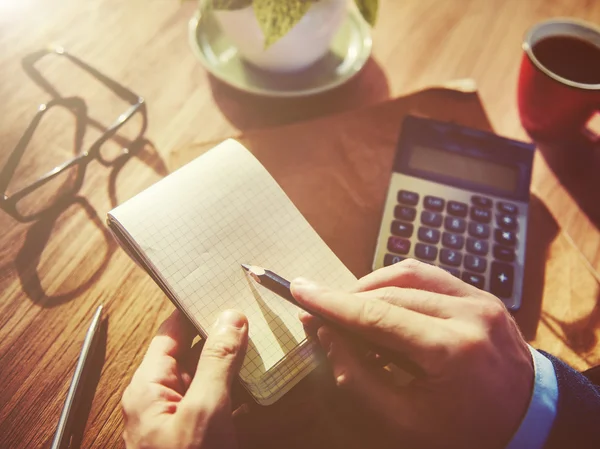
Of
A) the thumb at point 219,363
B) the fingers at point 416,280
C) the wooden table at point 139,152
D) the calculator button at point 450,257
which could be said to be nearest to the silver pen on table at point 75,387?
the wooden table at point 139,152

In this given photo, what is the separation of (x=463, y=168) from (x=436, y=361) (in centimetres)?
29

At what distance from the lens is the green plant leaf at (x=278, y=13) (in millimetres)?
479

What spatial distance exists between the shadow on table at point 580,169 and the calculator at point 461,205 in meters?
0.05

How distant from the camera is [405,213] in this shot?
21.5 inches

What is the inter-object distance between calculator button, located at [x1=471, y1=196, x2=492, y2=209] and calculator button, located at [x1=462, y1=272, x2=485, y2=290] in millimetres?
88

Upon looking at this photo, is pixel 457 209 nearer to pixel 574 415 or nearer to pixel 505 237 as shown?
pixel 505 237

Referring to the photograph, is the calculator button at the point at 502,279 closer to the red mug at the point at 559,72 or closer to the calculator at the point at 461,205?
the calculator at the point at 461,205

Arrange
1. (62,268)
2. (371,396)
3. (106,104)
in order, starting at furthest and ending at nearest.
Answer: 1. (106,104)
2. (62,268)
3. (371,396)

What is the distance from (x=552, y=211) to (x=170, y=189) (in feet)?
1.42

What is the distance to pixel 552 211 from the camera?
574mm

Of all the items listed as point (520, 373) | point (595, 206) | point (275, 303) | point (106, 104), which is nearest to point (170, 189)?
point (275, 303)

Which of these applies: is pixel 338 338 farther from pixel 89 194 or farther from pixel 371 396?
pixel 89 194

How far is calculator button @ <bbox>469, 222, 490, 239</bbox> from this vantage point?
21.4 inches

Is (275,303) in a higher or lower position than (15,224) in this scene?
lower
